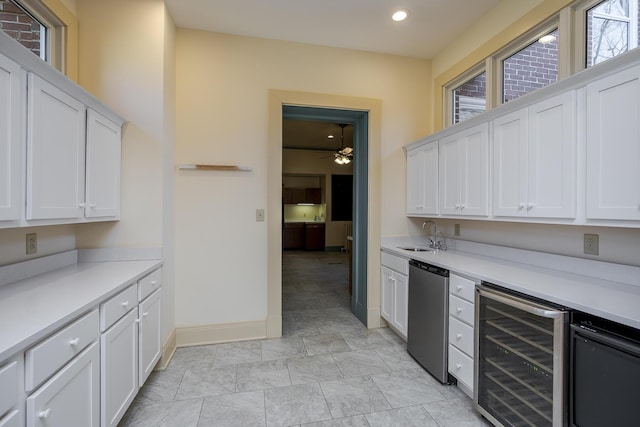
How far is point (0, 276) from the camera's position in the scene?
157 cm

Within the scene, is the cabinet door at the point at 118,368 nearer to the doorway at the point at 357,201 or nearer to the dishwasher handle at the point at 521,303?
the doorway at the point at 357,201

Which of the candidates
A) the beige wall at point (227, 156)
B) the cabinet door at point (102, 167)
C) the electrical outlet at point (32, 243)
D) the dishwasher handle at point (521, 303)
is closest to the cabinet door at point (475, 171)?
the dishwasher handle at point (521, 303)

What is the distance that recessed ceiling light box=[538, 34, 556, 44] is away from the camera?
7.14ft

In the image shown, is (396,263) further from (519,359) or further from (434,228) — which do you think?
(519,359)

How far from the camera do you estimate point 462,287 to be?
2.03 metres

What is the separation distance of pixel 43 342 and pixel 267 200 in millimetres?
2047

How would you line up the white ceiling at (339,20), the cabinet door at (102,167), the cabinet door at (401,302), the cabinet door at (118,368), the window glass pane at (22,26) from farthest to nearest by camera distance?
the cabinet door at (401,302)
the white ceiling at (339,20)
the cabinet door at (102,167)
the window glass pane at (22,26)
the cabinet door at (118,368)

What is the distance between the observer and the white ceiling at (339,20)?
2.48 m

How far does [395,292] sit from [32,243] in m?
2.90

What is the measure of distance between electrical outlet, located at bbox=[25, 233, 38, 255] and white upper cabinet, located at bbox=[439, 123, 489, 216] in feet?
10.4

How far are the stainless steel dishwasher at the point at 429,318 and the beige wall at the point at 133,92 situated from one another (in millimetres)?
2220

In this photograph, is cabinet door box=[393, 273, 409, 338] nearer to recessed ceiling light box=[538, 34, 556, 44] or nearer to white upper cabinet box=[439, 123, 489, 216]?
white upper cabinet box=[439, 123, 489, 216]

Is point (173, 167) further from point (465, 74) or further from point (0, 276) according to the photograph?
point (465, 74)

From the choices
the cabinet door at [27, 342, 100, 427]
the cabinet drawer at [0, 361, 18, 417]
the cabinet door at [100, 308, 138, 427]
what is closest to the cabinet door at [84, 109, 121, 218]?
the cabinet door at [100, 308, 138, 427]
